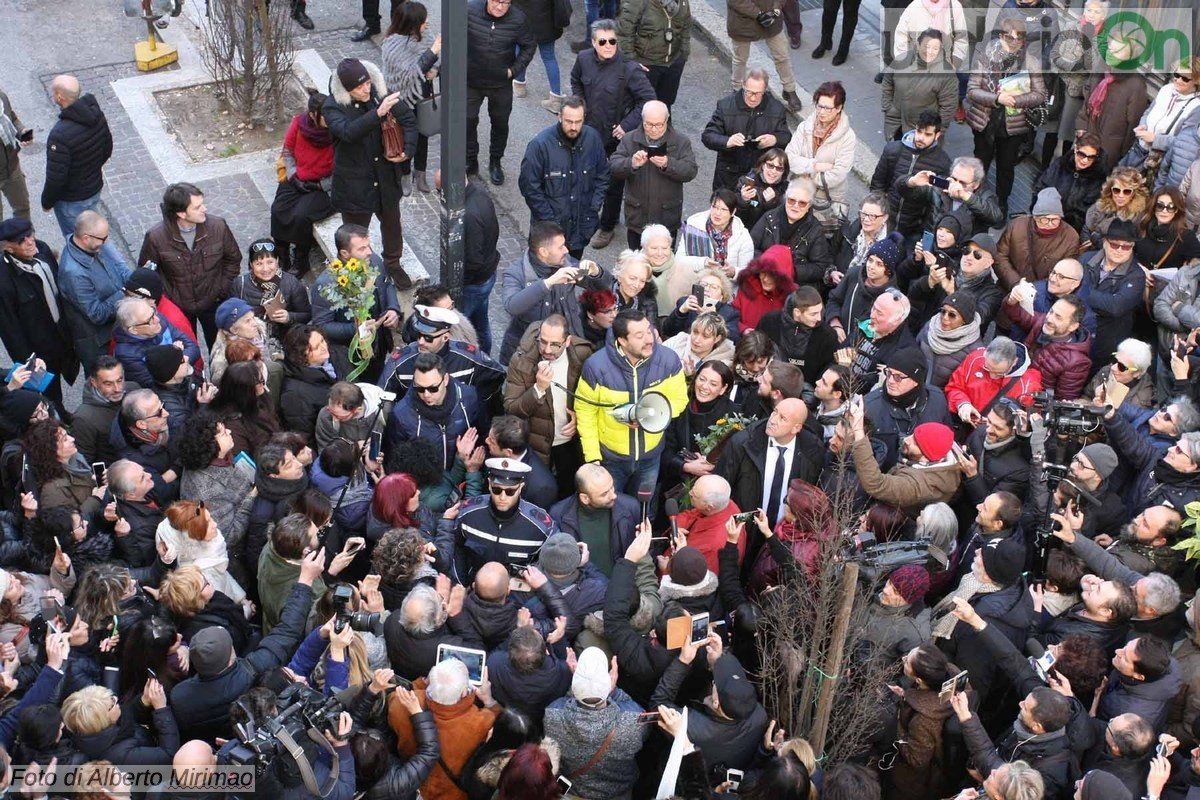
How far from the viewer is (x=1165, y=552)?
720 cm

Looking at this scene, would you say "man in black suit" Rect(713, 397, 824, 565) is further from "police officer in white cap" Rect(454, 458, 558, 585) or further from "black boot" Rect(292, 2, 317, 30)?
"black boot" Rect(292, 2, 317, 30)

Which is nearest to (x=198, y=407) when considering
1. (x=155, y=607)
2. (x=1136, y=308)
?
Result: (x=155, y=607)

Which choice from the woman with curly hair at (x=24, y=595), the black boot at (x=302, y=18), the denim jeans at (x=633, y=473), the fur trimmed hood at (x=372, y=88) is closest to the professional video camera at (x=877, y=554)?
the denim jeans at (x=633, y=473)

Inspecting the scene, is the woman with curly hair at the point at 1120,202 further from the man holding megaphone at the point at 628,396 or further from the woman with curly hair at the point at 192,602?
the woman with curly hair at the point at 192,602

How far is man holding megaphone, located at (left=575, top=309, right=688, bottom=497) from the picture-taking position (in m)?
7.89

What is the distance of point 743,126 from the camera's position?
1069 centimetres

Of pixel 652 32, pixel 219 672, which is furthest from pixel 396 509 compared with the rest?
pixel 652 32

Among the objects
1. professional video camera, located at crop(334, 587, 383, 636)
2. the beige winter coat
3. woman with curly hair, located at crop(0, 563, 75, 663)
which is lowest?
woman with curly hair, located at crop(0, 563, 75, 663)

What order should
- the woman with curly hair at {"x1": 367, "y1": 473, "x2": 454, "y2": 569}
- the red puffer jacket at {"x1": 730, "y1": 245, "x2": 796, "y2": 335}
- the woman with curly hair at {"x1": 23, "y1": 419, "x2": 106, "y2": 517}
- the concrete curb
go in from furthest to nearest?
the concrete curb → the red puffer jacket at {"x1": 730, "y1": 245, "x2": 796, "y2": 335} → the woman with curly hair at {"x1": 23, "y1": 419, "x2": 106, "y2": 517} → the woman with curly hair at {"x1": 367, "y1": 473, "x2": 454, "y2": 569}

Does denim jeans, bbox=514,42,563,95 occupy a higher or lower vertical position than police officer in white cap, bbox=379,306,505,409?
higher

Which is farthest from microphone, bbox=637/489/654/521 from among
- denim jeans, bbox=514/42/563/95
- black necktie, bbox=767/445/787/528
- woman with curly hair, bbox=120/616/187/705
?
denim jeans, bbox=514/42/563/95

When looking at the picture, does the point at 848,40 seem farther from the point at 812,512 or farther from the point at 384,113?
the point at 812,512

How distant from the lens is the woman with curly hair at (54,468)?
7355 mm

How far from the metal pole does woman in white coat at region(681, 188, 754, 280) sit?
160 centimetres
